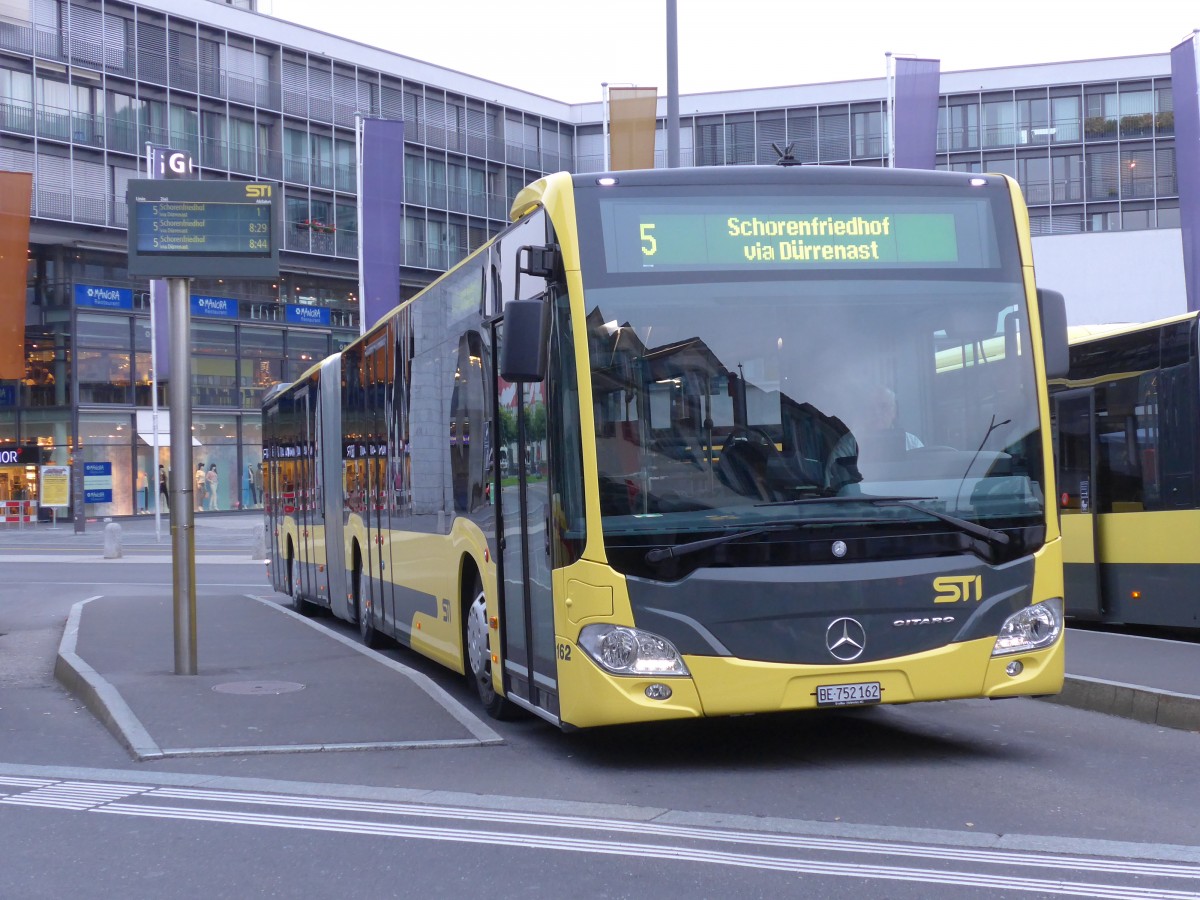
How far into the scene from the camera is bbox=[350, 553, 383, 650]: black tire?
1502 centimetres

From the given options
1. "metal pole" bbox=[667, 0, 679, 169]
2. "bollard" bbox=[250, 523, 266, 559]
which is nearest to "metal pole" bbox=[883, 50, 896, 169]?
"metal pole" bbox=[667, 0, 679, 169]

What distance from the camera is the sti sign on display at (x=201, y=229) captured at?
39.0ft

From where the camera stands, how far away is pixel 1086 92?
59438mm

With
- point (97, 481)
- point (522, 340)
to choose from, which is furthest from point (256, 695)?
point (97, 481)

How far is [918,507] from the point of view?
792 centimetres

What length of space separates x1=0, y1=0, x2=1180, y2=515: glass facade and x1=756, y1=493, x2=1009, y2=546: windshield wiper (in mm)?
39820

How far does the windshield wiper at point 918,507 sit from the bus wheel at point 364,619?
7.75 meters

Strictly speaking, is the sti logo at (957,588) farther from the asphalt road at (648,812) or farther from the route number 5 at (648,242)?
the route number 5 at (648,242)

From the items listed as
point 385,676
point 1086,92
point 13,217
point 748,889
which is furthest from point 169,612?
point 1086,92

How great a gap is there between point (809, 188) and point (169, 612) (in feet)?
40.2

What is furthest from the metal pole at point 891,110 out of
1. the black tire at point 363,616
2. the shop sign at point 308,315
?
the shop sign at point 308,315

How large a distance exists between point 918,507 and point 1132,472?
22.8 feet

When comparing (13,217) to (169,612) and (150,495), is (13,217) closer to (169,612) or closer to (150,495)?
(150,495)

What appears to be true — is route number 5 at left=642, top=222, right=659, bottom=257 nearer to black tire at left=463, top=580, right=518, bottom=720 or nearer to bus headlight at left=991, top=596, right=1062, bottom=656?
bus headlight at left=991, top=596, right=1062, bottom=656
